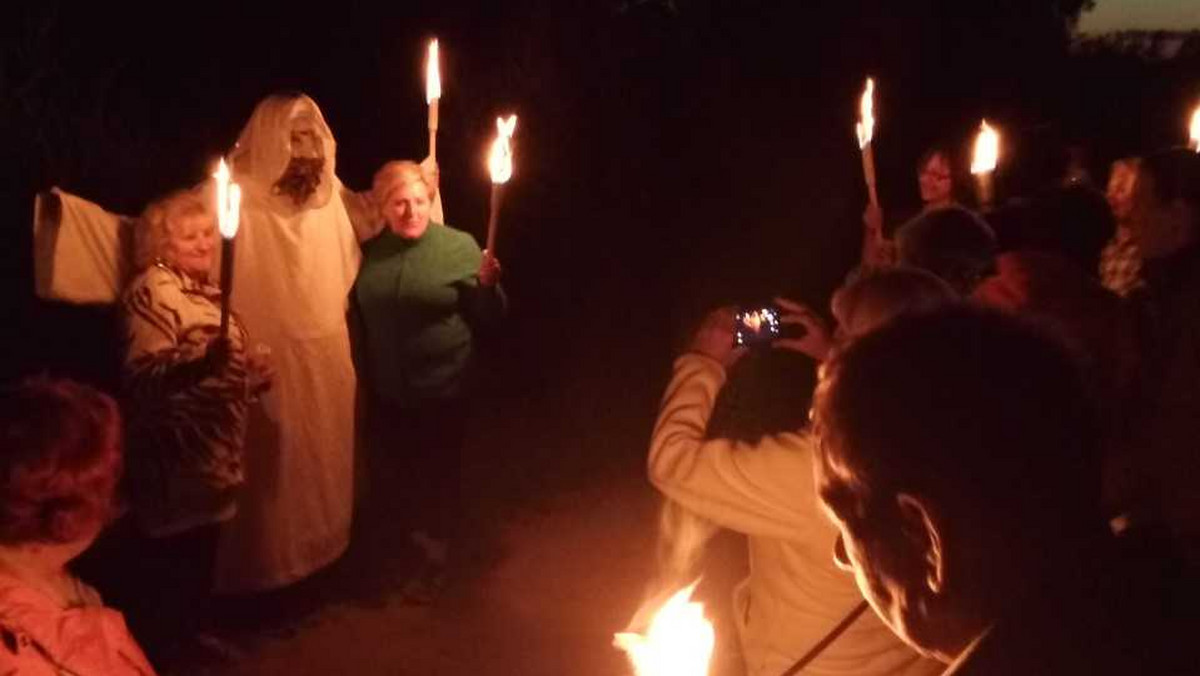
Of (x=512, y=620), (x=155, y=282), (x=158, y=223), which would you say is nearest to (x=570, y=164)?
(x=512, y=620)

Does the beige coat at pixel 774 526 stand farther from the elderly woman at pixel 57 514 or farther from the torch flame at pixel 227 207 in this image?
the torch flame at pixel 227 207

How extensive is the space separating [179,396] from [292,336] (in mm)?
889

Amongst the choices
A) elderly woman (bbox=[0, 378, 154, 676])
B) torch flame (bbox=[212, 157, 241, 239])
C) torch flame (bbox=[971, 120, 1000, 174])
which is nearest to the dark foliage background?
torch flame (bbox=[971, 120, 1000, 174])

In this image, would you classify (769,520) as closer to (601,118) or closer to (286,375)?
(286,375)

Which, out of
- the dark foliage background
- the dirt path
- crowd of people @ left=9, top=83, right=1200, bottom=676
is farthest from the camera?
the dark foliage background

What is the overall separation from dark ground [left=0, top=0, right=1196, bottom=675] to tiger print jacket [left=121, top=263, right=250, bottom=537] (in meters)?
0.71

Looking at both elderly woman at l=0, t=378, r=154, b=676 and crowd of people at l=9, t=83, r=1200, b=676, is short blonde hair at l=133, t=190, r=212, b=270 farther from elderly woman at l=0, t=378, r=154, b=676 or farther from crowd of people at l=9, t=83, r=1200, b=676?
elderly woman at l=0, t=378, r=154, b=676

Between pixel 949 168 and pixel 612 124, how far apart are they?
5942 mm

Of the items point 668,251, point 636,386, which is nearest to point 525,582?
point 636,386

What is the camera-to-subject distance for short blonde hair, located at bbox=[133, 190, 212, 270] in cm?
505

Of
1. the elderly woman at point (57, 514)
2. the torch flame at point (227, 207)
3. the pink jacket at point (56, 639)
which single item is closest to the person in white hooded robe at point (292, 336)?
the torch flame at point (227, 207)

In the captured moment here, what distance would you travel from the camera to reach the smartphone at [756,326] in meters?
3.15

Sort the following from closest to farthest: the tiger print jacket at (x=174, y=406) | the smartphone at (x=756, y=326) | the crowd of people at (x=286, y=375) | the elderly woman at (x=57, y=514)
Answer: the elderly woman at (x=57, y=514)
the smartphone at (x=756, y=326)
the tiger print jacket at (x=174, y=406)
the crowd of people at (x=286, y=375)

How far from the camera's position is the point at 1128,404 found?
4.07 meters
